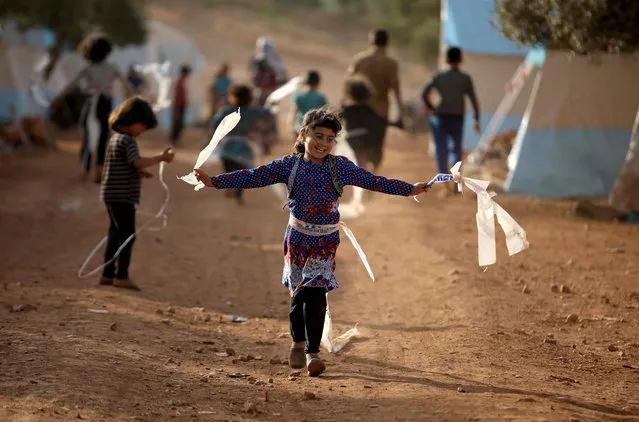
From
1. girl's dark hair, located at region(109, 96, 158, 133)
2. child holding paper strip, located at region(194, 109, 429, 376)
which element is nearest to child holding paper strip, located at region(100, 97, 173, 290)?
girl's dark hair, located at region(109, 96, 158, 133)

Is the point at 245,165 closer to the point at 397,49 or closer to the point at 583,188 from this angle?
the point at 583,188

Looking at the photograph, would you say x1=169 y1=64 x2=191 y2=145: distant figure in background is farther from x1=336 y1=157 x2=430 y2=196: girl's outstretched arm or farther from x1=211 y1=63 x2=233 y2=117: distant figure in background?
x1=336 y1=157 x2=430 y2=196: girl's outstretched arm

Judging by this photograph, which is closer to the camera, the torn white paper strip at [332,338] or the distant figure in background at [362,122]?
the torn white paper strip at [332,338]

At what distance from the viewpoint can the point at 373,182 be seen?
6.41m

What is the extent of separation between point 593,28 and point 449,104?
207 cm

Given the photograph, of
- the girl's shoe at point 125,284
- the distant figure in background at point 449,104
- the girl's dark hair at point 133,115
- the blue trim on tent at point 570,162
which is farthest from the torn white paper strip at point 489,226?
the blue trim on tent at point 570,162

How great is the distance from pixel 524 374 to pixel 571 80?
32.0 feet

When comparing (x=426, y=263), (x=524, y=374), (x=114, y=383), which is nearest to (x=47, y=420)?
(x=114, y=383)

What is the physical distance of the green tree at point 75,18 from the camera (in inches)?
1088

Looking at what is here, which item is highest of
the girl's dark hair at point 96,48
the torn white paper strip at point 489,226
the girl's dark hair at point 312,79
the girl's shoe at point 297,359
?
the girl's dark hair at point 96,48

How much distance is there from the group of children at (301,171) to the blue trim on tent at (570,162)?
1599mm

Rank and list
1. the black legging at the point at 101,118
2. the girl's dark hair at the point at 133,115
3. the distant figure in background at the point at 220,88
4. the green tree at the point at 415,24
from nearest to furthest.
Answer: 1. the girl's dark hair at the point at 133,115
2. the black legging at the point at 101,118
3. the distant figure in background at the point at 220,88
4. the green tree at the point at 415,24

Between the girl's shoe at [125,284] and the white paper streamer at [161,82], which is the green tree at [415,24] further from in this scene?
the girl's shoe at [125,284]

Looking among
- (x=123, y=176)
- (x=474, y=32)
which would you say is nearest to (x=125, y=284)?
(x=123, y=176)
